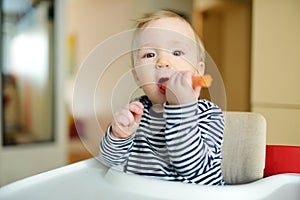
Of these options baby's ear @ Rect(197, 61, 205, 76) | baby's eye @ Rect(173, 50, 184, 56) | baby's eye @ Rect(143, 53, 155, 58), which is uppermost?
baby's eye @ Rect(173, 50, 184, 56)

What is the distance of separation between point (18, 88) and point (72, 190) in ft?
3.31

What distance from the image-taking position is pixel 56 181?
32 centimetres

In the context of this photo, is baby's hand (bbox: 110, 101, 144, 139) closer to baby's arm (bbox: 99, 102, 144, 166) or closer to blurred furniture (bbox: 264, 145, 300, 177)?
baby's arm (bbox: 99, 102, 144, 166)

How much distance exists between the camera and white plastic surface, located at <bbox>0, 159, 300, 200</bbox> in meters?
0.27

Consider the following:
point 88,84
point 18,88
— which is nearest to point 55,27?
point 18,88

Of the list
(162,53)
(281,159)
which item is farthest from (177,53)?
(281,159)

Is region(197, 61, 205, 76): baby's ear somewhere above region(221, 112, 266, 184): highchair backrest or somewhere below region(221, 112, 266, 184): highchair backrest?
above

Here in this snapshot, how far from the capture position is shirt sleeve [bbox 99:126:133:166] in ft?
1.01

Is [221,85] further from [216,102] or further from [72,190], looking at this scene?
[72,190]

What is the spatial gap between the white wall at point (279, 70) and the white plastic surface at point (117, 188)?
0.04 m

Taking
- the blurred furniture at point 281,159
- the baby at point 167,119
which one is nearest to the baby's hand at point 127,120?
the baby at point 167,119

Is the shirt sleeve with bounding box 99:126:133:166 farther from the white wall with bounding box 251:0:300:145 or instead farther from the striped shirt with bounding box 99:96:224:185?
the white wall with bounding box 251:0:300:145

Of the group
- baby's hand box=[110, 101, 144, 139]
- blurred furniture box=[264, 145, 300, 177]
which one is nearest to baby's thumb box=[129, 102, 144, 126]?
baby's hand box=[110, 101, 144, 139]

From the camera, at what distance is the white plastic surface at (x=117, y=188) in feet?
0.88
